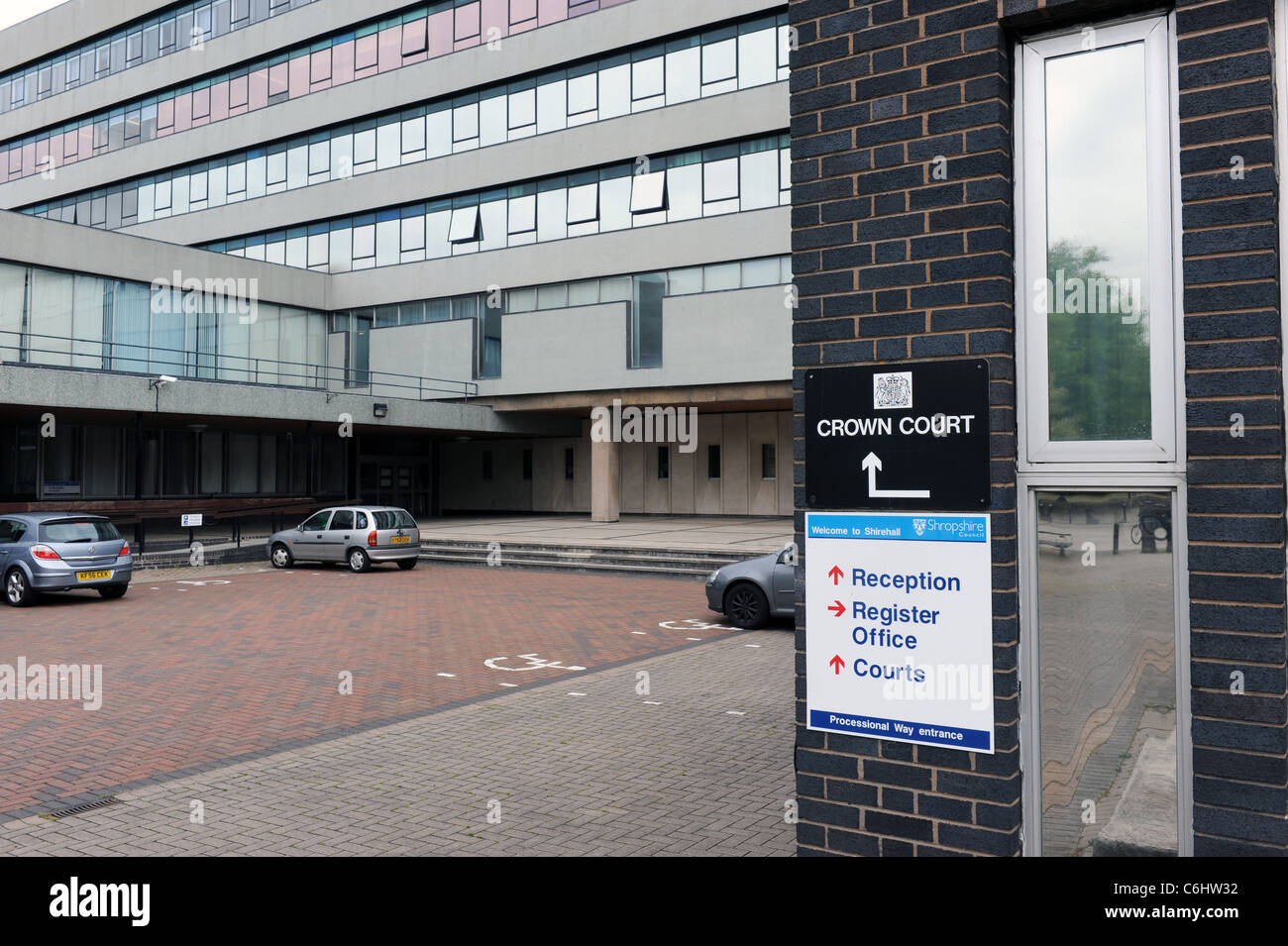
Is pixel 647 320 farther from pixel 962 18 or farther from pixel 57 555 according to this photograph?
pixel 962 18

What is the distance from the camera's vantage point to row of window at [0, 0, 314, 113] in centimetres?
4081

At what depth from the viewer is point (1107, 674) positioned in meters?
3.53

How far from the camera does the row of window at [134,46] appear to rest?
40.8 m

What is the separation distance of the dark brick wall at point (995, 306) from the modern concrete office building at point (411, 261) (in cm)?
2390

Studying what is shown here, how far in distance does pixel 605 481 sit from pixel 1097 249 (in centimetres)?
3043

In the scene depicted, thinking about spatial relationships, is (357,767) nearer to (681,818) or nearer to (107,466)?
(681,818)

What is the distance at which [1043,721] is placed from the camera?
363cm

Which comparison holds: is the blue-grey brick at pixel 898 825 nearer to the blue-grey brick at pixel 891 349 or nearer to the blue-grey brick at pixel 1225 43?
the blue-grey brick at pixel 891 349

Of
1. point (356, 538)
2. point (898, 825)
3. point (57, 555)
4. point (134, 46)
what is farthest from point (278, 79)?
point (898, 825)

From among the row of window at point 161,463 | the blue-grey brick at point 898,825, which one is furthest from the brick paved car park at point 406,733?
the row of window at point 161,463

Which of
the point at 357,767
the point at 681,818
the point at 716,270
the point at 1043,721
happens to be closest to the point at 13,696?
the point at 357,767

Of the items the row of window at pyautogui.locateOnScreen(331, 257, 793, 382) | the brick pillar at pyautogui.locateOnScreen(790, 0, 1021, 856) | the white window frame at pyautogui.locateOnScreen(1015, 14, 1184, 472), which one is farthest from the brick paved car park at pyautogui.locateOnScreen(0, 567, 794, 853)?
the row of window at pyautogui.locateOnScreen(331, 257, 793, 382)

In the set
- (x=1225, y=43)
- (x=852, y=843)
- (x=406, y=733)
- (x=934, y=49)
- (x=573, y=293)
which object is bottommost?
(x=406, y=733)

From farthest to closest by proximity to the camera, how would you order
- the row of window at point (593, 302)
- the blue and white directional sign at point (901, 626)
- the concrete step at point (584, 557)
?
the row of window at point (593, 302) < the concrete step at point (584, 557) < the blue and white directional sign at point (901, 626)
